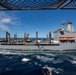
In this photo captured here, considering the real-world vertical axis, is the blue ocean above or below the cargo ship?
below

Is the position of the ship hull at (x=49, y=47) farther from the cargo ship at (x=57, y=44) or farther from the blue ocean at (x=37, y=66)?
the blue ocean at (x=37, y=66)

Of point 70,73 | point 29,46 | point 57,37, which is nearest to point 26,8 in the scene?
point 70,73

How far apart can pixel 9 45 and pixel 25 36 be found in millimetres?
8320

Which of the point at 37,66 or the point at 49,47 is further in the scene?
the point at 49,47

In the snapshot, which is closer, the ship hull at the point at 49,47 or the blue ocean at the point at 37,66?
the blue ocean at the point at 37,66

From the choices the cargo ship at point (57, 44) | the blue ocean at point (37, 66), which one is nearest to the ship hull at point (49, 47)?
the cargo ship at point (57, 44)

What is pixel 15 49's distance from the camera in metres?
48.5

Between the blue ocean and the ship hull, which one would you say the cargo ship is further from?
the blue ocean

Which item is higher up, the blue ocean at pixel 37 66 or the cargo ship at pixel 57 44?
the cargo ship at pixel 57 44

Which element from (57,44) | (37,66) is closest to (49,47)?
(57,44)

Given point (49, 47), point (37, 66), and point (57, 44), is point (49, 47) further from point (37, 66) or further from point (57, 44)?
point (37, 66)

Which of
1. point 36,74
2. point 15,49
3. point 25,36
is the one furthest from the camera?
point 25,36

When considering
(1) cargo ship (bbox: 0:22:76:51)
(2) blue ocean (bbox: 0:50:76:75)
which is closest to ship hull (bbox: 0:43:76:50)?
(1) cargo ship (bbox: 0:22:76:51)

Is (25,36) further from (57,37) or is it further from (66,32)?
(66,32)
